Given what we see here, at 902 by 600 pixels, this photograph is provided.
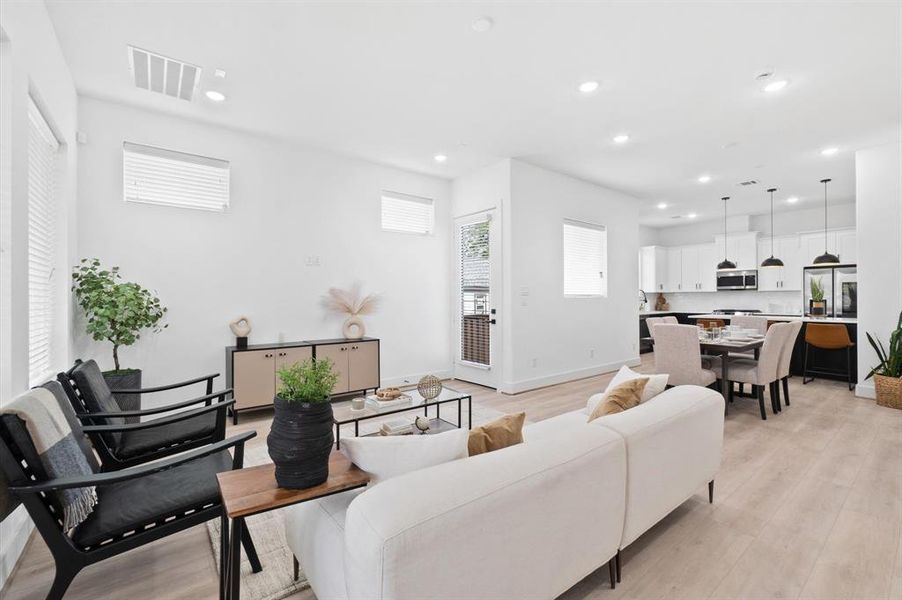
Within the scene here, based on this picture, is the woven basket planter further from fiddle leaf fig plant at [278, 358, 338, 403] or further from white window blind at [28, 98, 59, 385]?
white window blind at [28, 98, 59, 385]

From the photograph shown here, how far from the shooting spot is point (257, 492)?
4.10ft

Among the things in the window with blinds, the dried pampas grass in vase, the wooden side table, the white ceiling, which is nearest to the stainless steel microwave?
the white ceiling

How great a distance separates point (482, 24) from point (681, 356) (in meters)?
3.41

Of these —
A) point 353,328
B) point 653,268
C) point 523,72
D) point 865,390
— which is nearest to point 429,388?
point 353,328

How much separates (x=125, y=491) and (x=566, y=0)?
129 inches

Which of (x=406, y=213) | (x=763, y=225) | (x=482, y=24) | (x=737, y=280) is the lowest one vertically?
(x=737, y=280)

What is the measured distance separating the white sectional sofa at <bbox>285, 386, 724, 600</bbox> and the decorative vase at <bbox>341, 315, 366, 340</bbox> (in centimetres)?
320

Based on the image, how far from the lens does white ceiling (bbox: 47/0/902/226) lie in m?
2.52

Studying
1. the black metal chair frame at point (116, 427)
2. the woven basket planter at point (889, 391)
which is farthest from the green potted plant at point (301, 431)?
the woven basket planter at point (889, 391)

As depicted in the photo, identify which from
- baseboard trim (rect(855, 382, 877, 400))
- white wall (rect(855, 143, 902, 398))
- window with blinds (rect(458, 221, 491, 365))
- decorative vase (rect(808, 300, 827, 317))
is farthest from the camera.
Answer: decorative vase (rect(808, 300, 827, 317))

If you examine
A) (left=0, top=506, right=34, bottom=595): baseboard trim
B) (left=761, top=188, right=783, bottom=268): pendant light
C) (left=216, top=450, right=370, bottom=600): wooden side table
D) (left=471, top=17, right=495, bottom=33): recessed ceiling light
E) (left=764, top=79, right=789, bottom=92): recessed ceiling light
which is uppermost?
(left=764, top=79, right=789, bottom=92): recessed ceiling light

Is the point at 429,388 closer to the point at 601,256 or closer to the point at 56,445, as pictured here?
the point at 56,445

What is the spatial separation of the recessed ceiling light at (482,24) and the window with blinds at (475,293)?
115 inches

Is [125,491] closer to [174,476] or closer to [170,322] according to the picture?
[174,476]
